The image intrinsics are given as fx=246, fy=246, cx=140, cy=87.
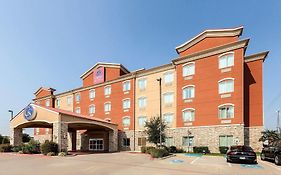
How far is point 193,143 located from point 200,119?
3520mm

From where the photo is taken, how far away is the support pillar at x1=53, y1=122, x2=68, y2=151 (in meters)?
29.5

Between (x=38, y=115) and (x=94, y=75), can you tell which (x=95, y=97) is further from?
(x=38, y=115)

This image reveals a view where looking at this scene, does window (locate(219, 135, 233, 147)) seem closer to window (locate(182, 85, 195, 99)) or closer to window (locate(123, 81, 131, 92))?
window (locate(182, 85, 195, 99))

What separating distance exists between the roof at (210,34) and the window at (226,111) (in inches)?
379

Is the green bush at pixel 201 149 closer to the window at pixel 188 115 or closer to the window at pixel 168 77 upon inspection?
the window at pixel 188 115

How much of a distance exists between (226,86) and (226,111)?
10.7 ft

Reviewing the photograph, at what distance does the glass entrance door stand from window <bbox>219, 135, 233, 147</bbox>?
21442 millimetres

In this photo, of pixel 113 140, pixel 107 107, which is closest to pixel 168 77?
pixel 113 140

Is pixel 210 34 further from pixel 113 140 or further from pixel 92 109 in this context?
pixel 92 109

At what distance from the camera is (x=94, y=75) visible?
166 ft

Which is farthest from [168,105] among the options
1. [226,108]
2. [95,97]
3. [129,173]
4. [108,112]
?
[129,173]

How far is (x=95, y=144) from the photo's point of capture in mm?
45281

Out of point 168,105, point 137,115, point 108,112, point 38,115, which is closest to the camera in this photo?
point 38,115

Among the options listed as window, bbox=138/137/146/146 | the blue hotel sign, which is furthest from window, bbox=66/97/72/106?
window, bbox=138/137/146/146
